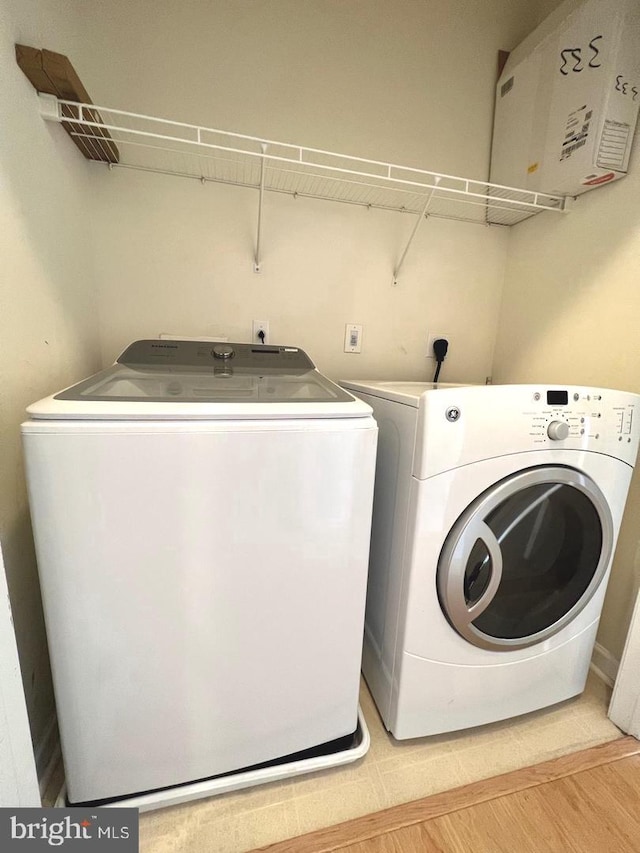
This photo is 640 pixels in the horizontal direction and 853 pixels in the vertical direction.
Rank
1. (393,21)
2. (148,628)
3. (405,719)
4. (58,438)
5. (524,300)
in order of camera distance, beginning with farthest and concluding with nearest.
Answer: (524,300), (393,21), (405,719), (148,628), (58,438)

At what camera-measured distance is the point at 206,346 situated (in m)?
1.23

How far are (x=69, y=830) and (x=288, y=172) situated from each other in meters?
1.84

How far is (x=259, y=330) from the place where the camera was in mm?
1505

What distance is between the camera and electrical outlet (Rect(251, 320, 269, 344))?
4.93ft

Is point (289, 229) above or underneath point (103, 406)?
above

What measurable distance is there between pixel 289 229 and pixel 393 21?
87 cm

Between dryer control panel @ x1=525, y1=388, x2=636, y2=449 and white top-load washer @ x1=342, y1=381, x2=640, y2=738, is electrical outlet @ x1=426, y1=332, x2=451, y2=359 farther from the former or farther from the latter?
dryer control panel @ x1=525, y1=388, x2=636, y2=449

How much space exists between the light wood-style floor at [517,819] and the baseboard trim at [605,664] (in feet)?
0.93

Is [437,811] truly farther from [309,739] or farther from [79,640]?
[79,640]

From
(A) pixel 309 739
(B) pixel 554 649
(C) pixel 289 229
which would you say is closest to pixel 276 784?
(A) pixel 309 739

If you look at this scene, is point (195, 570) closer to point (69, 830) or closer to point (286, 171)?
point (69, 830)

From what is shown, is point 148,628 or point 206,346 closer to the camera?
point 148,628

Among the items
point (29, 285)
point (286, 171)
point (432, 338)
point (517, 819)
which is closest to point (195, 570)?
point (29, 285)

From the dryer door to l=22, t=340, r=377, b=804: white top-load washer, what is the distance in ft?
0.86
